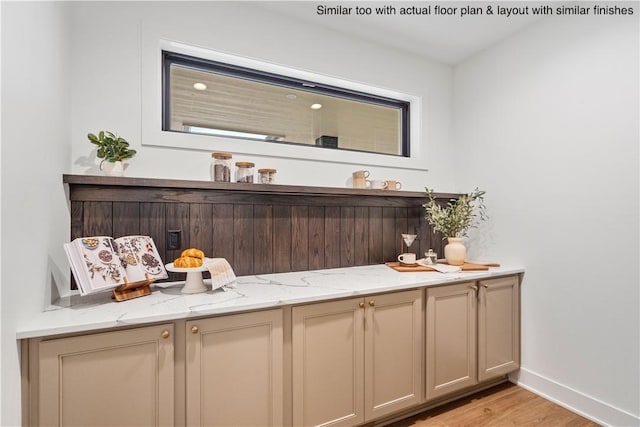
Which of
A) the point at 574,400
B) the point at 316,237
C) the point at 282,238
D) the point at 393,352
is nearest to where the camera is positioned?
the point at 393,352

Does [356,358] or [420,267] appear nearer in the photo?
[356,358]

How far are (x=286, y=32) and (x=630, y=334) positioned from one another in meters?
2.74

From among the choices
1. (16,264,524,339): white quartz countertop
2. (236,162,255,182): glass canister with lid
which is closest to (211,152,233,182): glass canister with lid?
(236,162,255,182): glass canister with lid

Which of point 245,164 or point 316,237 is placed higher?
point 245,164

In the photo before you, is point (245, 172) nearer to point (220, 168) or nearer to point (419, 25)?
point (220, 168)

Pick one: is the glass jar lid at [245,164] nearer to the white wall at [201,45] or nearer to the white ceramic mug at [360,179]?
the white wall at [201,45]

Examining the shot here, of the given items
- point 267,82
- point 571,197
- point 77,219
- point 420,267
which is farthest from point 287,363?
point 571,197

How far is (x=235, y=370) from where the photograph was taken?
4.35 feet

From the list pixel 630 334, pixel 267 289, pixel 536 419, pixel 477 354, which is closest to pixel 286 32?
pixel 267 289

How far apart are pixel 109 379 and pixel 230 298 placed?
0.51 m

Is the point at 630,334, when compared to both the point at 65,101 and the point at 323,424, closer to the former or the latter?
the point at 323,424

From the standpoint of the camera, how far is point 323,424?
4.95 feet

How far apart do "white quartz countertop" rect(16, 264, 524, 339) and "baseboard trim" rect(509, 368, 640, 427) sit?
2.47 ft

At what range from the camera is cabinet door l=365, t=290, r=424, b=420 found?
1622 mm
